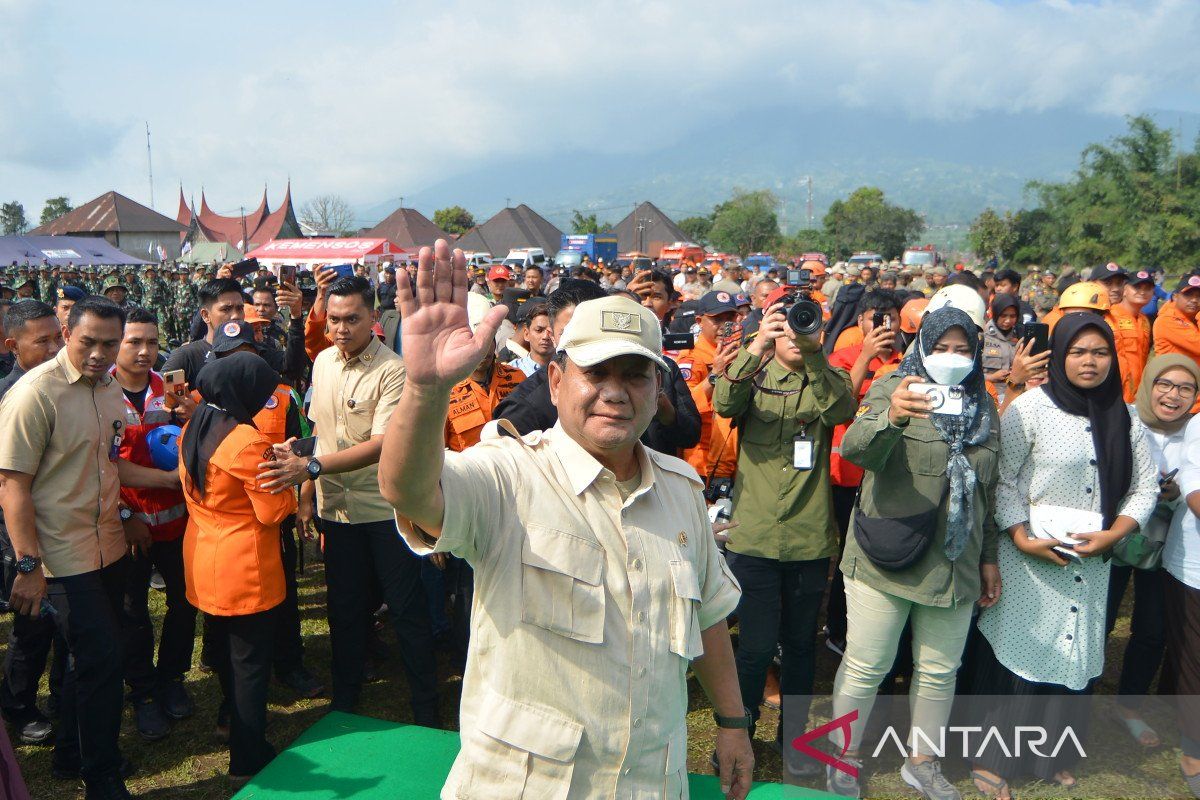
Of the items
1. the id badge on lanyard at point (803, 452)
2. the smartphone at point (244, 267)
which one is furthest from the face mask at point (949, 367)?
the smartphone at point (244, 267)

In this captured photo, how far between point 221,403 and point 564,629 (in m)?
2.18

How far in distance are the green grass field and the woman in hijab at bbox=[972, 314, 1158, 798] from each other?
0.49 meters

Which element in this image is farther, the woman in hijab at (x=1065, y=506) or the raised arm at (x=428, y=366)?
the woman in hijab at (x=1065, y=506)

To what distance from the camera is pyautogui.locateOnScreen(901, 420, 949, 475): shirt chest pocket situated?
10.3 ft

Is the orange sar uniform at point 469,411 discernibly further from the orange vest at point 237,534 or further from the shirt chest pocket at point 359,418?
the orange vest at point 237,534

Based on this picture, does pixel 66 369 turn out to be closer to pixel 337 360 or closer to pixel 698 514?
pixel 337 360

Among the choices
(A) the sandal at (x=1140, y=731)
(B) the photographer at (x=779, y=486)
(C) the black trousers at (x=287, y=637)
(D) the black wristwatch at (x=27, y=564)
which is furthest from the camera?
(C) the black trousers at (x=287, y=637)

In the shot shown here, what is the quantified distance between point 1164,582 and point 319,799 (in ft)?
12.9

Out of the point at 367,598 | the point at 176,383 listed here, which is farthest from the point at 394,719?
the point at 176,383

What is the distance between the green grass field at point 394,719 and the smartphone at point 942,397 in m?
1.78

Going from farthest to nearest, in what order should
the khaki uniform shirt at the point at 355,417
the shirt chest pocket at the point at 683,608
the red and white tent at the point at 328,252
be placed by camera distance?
the red and white tent at the point at 328,252 → the khaki uniform shirt at the point at 355,417 → the shirt chest pocket at the point at 683,608

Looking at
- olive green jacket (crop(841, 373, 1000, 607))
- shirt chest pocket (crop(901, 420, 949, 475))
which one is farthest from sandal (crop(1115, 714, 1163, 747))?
shirt chest pocket (crop(901, 420, 949, 475))

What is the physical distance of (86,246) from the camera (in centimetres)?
3212

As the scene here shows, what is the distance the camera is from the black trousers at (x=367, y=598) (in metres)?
3.63
